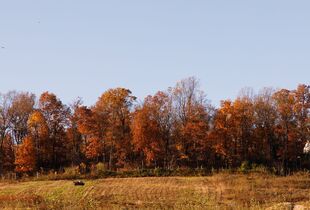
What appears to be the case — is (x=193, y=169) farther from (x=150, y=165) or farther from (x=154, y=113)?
(x=154, y=113)

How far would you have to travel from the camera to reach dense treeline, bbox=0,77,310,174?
2859 inches

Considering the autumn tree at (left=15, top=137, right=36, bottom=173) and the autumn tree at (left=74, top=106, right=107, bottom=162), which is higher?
the autumn tree at (left=74, top=106, right=107, bottom=162)

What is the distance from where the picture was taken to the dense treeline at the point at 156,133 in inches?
2859

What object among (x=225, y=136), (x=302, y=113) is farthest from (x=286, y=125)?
(x=225, y=136)

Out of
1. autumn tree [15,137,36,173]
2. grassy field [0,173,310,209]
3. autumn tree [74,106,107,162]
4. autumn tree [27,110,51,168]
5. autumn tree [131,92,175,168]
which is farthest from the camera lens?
autumn tree [27,110,51,168]

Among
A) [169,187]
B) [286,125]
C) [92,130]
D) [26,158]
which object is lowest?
[169,187]

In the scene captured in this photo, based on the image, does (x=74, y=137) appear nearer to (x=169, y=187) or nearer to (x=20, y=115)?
(x=20, y=115)

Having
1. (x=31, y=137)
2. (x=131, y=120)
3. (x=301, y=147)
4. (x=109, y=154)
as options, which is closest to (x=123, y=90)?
(x=131, y=120)

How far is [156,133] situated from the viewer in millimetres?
73125

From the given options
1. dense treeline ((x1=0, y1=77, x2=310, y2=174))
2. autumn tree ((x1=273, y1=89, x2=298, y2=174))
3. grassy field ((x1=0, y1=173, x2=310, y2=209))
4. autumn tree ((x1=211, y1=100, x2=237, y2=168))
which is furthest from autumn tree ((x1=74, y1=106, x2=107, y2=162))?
autumn tree ((x1=273, y1=89, x2=298, y2=174))

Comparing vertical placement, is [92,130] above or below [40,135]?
above

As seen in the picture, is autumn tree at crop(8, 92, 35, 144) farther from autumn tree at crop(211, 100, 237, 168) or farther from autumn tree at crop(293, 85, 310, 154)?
autumn tree at crop(293, 85, 310, 154)

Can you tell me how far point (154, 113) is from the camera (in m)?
77.2

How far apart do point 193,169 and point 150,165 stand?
8569mm
